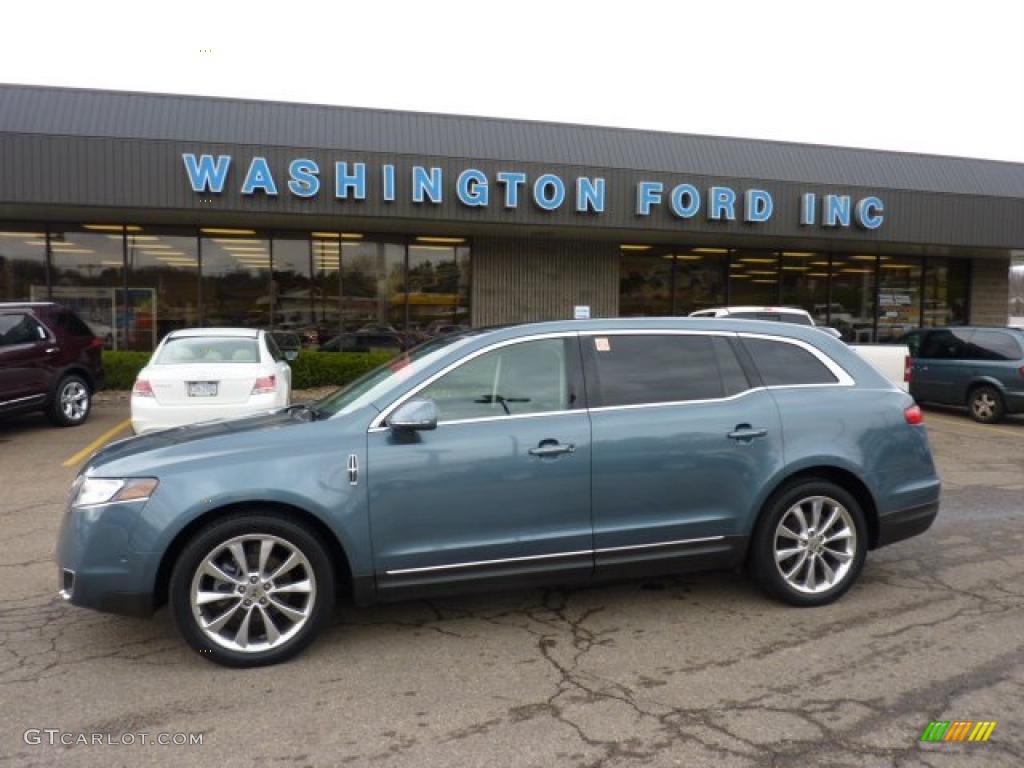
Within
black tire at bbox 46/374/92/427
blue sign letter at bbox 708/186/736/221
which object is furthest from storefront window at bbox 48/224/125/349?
blue sign letter at bbox 708/186/736/221

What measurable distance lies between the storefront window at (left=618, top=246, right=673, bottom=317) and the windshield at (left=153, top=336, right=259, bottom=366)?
440 inches

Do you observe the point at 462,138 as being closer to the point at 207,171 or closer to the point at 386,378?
the point at 207,171

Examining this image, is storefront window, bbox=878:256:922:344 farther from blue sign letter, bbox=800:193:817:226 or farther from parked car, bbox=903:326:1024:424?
parked car, bbox=903:326:1024:424

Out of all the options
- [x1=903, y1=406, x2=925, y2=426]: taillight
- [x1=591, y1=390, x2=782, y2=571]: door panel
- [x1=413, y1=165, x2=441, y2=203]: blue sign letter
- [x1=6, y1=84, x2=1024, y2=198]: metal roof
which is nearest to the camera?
[x1=591, y1=390, x2=782, y2=571]: door panel

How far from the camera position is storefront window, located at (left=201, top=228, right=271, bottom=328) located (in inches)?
661

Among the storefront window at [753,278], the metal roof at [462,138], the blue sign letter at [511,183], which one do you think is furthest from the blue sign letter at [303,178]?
the storefront window at [753,278]

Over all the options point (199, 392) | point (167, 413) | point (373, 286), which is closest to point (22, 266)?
point (373, 286)

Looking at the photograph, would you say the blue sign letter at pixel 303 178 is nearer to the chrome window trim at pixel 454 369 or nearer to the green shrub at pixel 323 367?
the green shrub at pixel 323 367

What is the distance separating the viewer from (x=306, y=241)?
1712 centimetres

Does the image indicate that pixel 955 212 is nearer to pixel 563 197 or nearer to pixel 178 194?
pixel 563 197

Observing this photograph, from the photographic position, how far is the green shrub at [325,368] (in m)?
15.4

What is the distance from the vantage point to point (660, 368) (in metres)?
4.49

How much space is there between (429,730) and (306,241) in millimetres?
15157

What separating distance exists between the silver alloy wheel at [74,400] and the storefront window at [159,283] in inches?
209
